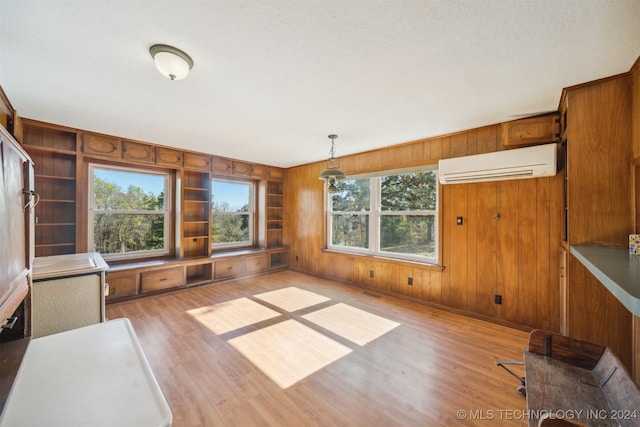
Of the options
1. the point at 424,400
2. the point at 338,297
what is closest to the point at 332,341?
the point at 424,400

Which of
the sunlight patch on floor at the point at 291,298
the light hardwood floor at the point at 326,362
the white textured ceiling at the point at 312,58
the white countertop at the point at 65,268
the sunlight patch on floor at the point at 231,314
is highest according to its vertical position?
the white textured ceiling at the point at 312,58

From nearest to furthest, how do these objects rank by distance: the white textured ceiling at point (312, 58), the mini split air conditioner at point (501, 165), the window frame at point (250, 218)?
the white textured ceiling at point (312, 58) → the mini split air conditioner at point (501, 165) → the window frame at point (250, 218)

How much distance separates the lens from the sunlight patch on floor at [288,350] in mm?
2207

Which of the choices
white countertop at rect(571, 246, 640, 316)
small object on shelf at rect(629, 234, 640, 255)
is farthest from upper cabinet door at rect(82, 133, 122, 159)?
small object on shelf at rect(629, 234, 640, 255)

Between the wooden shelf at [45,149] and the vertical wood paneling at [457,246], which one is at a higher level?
the wooden shelf at [45,149]

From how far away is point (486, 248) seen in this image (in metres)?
3.31

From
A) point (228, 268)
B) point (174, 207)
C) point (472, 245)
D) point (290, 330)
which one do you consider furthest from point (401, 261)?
point (174, 207)

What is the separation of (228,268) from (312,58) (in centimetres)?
439

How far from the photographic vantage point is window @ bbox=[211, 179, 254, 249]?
539 centimetres

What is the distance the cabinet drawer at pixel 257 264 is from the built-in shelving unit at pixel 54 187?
2.77 m

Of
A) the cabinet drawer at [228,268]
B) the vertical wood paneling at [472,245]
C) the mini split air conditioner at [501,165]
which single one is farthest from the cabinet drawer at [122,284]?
the vertical wood paneling at [472,245]

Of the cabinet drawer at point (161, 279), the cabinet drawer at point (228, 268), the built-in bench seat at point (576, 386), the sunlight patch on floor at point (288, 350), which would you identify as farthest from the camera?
the cabinet drawer at point (228, 268)

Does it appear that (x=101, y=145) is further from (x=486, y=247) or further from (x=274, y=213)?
(x=486, y=247)

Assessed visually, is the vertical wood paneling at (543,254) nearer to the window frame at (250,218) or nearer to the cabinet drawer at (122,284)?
the window frame at (250,218)
